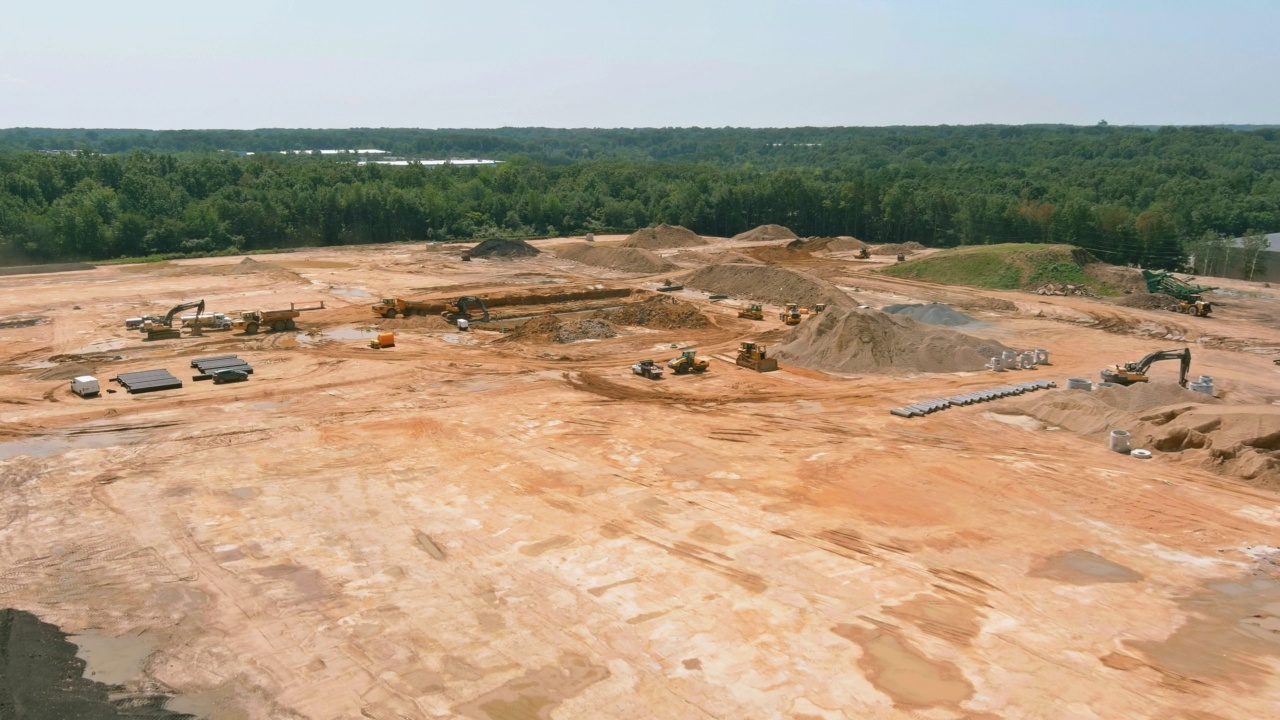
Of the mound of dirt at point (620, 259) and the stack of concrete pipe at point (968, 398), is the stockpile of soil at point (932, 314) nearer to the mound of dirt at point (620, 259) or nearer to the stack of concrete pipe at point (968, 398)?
the stack of concrete pipe at point (968, 398)

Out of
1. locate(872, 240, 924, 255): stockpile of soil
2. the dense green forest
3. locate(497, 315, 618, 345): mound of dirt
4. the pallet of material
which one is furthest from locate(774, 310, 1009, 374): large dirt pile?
locate(872, 240, 924, 255): stockpile of soil

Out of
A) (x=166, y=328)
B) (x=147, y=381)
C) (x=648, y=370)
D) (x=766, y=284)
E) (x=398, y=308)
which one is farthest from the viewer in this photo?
(x=766, y=284)

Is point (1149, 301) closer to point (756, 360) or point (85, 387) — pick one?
point (756, 360)

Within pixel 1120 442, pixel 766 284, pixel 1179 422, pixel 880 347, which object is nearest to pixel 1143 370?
pixel 1179 422

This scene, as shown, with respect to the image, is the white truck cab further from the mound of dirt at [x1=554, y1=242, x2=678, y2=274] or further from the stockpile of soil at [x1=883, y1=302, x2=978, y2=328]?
the mound of dirt at [x1=554, y1=242, x2=678, y2=274]

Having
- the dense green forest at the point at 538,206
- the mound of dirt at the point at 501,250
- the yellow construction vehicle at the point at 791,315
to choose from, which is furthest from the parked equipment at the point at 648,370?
the dense green forest at the point at 538,206

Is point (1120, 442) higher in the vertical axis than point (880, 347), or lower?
lower

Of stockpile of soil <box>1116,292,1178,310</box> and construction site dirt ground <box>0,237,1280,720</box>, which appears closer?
construction site dirt ground <box>0,237,1280,720</box>
